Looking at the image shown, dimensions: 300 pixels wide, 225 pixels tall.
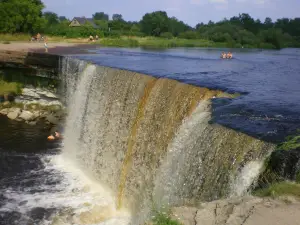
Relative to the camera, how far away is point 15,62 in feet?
57.8

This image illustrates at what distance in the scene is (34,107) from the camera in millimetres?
17562

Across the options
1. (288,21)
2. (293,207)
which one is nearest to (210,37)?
(288,21)

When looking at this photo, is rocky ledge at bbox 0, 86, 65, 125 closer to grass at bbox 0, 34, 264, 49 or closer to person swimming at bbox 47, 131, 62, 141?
person swimming at bbox 47, 131, 62, 141

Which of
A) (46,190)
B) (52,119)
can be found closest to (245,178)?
(46,190)

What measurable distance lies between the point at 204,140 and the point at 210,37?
41.3m

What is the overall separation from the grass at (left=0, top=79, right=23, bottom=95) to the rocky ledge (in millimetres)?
259

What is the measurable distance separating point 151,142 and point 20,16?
958 inches

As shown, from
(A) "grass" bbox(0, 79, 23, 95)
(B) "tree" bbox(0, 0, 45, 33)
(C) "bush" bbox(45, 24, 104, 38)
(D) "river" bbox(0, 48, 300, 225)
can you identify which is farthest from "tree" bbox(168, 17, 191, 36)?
(D) "river" bbox(0, 48, 300, 225)

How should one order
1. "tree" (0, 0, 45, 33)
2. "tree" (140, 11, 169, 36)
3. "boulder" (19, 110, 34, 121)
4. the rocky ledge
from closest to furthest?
"boulder" (19, 110, 34, 121), the rocky ledge, "tree" (0, 0, 45, 33), "tree" (140, 11, 169, 36)

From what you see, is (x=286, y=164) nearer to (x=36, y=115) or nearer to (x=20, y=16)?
(x=36, y=115)

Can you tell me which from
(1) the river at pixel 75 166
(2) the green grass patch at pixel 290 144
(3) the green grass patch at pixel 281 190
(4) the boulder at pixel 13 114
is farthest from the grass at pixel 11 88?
(3) the green grass patch at pixel 281 190

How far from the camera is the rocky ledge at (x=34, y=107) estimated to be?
16781mm

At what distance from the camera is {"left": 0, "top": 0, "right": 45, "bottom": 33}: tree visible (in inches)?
1127

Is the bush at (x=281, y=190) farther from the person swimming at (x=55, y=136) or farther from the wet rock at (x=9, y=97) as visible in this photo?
the wet rock at (x=9, y=97)
